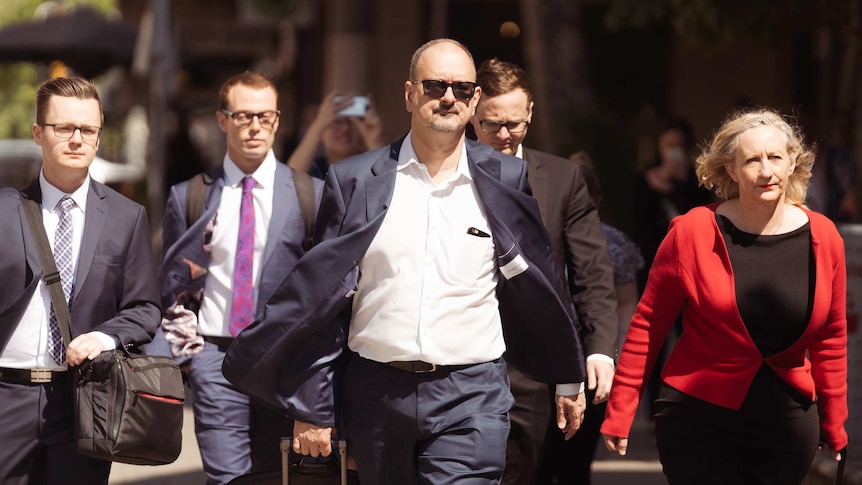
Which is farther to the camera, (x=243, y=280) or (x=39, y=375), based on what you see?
(x=243, y=280)

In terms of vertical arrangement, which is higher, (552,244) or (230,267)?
(552,244)

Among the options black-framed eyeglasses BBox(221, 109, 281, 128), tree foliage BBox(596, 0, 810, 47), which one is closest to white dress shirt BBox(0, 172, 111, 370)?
black-framed eyeglasses BBox(221, 109, 281, 128)

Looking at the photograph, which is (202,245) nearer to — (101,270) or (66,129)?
(101,270)

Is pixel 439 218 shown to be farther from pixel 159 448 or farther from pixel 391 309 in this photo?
pixel 159 448

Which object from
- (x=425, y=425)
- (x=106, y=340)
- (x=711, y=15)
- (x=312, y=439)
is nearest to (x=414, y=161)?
(x=425, y=425)

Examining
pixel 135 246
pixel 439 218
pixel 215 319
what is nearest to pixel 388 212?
pixel 439 218

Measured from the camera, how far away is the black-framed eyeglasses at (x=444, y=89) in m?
4.93

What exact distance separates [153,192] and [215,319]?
11.3m

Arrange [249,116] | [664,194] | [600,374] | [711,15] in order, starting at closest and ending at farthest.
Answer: [600,374] < [249,116] < [664,194] < [711,15]

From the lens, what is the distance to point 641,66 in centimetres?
1994

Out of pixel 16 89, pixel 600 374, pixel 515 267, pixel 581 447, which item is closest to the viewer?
pixel 515 267

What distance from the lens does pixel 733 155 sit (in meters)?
5.24

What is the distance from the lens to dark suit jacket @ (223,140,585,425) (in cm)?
490

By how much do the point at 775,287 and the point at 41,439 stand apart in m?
2.63
